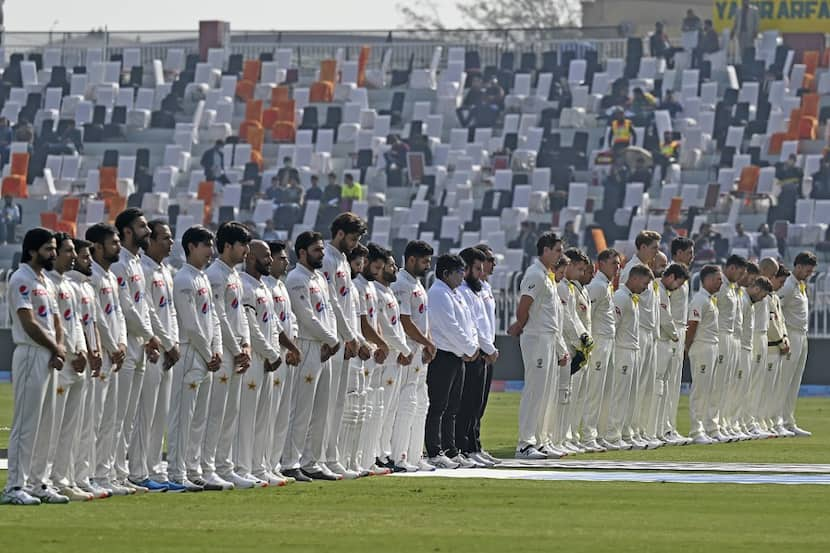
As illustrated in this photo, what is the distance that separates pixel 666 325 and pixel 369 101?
27658 millimetres

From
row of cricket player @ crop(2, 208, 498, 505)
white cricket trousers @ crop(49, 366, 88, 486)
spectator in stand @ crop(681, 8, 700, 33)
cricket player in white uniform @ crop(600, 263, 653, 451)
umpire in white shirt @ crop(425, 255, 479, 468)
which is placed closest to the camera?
row of cricket player @ crop(2, 208, 498, 505)

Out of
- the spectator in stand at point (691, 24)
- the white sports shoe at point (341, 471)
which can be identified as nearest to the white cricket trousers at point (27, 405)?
the white sports shoe at point (341, 471)

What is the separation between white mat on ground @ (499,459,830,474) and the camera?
724 inches

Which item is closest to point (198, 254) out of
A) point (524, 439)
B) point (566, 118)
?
point (524, 439)

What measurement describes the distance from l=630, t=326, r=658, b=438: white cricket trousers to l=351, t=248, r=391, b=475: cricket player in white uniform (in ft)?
17.6

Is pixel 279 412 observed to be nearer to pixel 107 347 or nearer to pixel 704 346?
pixel 107 347

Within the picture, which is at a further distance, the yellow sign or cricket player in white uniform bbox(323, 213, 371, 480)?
the yellow sign

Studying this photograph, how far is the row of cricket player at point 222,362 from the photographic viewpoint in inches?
559

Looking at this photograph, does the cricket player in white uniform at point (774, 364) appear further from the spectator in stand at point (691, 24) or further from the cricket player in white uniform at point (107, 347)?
the spectator in stand at point (691, 24)

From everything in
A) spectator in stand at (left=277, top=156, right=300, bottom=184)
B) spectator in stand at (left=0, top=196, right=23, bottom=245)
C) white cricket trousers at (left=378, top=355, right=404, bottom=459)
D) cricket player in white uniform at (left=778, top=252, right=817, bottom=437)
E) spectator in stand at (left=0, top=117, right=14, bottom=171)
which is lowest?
white cricket trousers at (left=378, top=355, right=404, bottom=459)

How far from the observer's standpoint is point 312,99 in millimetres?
50344

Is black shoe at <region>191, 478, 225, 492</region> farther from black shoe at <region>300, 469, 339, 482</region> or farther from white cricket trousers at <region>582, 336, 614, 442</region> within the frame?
white cricket trousers at <region>582, 336, 614, 442</region>

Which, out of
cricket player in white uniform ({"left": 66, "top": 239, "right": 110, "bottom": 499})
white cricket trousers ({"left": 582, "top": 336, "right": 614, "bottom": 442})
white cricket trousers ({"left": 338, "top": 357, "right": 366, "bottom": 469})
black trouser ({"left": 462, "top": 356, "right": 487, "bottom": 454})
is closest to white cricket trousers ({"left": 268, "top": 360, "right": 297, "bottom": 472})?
white cricket trousers ({"left": 338, "top": 357, "right": 366, "bottom": 469})

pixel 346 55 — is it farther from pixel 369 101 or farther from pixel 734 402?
pixel 734 402
